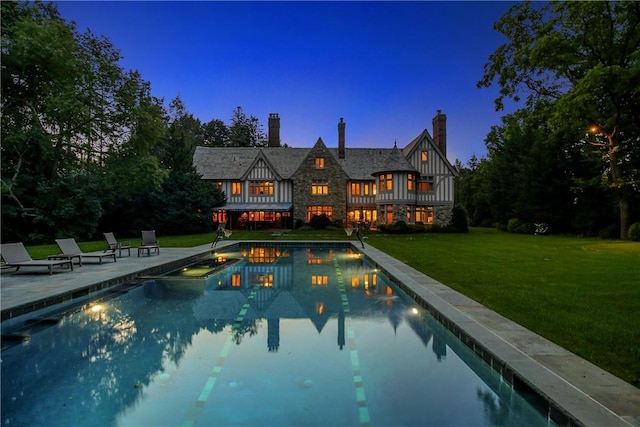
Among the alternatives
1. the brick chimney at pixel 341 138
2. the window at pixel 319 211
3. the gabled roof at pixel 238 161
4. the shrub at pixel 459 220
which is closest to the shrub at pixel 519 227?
the shrub at pixel 459 220

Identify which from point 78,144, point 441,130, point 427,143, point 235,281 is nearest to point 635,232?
point 427,143

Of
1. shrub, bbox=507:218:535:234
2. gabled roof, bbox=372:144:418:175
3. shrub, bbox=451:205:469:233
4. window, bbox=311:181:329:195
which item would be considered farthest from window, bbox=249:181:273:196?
shrub, bbox=507:218:535:234

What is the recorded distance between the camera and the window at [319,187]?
3619cm

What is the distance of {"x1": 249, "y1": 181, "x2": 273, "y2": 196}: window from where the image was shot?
36.7 meters

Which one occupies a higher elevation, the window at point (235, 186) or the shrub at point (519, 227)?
the window at point (235, 186)

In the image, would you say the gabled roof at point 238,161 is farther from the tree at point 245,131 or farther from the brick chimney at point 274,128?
the tree at point 245,131

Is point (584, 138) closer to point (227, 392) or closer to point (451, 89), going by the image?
point (451, 89)

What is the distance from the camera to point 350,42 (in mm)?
18844

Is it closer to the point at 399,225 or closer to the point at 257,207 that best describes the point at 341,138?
the point at 257,207

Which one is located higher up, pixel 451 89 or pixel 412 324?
pixel 451 89

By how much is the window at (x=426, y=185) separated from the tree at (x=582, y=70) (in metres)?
9.66

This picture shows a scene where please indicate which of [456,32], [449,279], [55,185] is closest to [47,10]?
[55,185]

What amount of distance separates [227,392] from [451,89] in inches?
1197

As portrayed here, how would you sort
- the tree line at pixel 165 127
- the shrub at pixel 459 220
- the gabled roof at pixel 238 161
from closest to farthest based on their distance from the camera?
the tree line at pixel 165 127 < the shrub at pixel 459 220 < the gabled roof at pixel 238 161
